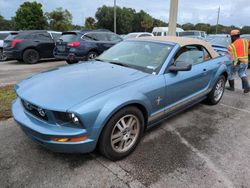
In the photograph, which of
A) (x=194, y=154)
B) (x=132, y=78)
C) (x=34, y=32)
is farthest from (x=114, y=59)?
(x=34, y=32)

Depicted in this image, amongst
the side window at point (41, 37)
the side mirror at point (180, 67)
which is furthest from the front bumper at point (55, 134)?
the side window at point (41, 37)

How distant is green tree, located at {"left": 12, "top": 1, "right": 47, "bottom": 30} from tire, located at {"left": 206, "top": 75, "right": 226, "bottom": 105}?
47.1 metres

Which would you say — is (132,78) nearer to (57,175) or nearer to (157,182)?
Result: (157,182)

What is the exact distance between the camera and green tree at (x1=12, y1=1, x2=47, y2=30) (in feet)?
146

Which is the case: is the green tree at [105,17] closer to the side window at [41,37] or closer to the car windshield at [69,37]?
the side window at [41,37]

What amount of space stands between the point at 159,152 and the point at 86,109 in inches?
52.6

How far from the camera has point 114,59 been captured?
3.78m

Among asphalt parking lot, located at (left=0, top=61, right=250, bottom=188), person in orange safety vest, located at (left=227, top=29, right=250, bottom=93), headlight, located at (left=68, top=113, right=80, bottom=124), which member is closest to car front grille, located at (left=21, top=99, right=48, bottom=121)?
headlight, located at (left=68, top=113, right=80, bottom=124)

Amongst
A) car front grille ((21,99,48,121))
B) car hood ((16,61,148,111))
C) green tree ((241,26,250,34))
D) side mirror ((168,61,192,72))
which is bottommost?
car front grille ((21,99,48,121))

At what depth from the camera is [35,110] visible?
8.34ft

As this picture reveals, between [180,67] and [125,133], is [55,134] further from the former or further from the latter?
[180,67]

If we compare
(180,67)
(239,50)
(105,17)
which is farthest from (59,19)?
(180,67)

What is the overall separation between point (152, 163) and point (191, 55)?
2.24 meters

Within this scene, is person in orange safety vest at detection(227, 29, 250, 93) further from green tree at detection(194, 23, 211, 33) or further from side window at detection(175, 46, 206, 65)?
green tree at detection(194, 23, 211, 33)
